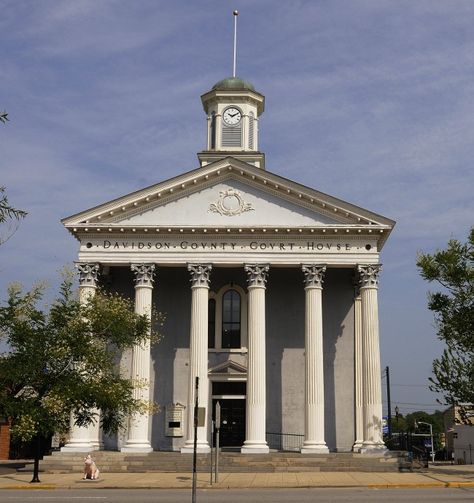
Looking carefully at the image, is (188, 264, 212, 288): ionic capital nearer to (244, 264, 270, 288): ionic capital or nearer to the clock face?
(244, 264, 270, 288): ionic capital

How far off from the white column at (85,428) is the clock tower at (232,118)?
11159mm

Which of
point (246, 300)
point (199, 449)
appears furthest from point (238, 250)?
point (199, 449)

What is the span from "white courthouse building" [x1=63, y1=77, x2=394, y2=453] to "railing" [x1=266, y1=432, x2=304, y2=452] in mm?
232

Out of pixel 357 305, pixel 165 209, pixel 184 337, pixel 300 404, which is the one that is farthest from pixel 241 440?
pixel 165 209

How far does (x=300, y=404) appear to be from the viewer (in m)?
40.2

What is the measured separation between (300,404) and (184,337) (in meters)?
6.91

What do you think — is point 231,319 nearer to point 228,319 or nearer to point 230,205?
point 228,319

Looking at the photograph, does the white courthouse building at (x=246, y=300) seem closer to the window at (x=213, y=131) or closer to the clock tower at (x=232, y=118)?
the clock tower at (x=232, y=118)

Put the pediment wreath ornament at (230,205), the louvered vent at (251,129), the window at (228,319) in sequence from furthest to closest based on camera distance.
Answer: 1. the louvered vent at (251,129)
2. the window at (228,319)
3. the pediment wreath ornament at (230,205)

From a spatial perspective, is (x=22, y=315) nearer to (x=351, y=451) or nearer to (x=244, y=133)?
(x=351, y=451)

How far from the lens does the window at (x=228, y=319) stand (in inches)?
1608

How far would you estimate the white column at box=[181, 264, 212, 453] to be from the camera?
37094 mm

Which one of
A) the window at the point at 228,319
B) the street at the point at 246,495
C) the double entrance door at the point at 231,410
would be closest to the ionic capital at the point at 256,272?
the window at the point at 228,319

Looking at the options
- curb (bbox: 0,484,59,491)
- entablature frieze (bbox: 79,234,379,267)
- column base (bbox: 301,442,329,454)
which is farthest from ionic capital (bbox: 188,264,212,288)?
curb (bbox: 0,484,59,491)
